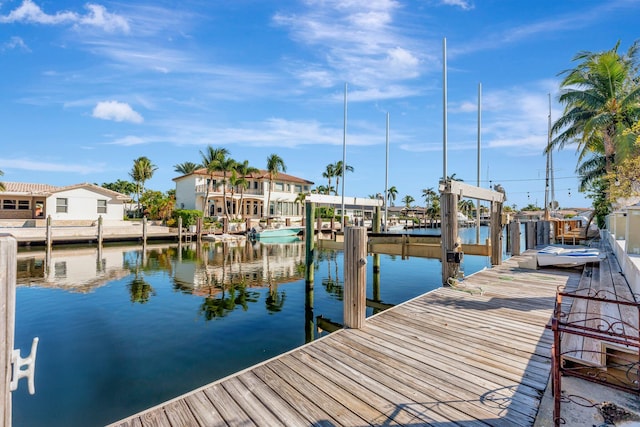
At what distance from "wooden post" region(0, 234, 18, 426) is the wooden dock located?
1.49m

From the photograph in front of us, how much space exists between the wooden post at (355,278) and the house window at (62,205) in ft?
137

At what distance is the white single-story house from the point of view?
34.9m

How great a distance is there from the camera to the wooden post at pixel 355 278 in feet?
19.4

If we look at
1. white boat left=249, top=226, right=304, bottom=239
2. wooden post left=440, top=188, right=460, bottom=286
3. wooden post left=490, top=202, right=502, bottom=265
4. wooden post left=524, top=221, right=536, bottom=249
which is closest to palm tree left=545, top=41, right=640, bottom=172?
wooden post left=524, top=221, right=536, bottom=249

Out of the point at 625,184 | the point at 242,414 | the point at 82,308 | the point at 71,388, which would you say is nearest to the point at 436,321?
the point at 242,414

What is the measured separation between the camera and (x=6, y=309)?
221 cm

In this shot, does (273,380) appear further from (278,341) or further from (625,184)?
(625,184)

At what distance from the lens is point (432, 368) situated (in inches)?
173

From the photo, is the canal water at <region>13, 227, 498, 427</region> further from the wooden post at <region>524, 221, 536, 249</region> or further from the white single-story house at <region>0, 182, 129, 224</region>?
the white single-story house at <region>0, 182, 129, 224</region>

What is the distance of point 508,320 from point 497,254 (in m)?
6.83

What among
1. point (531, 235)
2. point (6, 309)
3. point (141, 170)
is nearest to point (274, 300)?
point (6, 309)

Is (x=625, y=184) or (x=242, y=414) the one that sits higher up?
(x=625, y=184)

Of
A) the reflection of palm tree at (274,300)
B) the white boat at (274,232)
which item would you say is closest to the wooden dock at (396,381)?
the reflection of palm tree at (274,300)

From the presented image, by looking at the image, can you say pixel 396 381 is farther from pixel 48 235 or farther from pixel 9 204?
pixel 9 204
